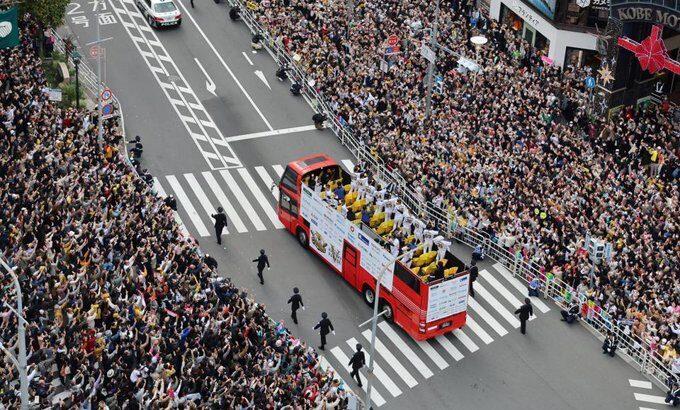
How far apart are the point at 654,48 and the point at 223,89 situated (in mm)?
23400

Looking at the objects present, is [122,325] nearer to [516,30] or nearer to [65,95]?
→ [65,95]

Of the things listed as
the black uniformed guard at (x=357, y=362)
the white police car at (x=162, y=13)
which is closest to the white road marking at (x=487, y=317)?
the black uniformed guard at (x=357, y=362)

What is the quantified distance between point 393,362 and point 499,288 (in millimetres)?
7293

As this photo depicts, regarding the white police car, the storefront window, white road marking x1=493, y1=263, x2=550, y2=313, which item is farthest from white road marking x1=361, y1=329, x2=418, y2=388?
the white police car

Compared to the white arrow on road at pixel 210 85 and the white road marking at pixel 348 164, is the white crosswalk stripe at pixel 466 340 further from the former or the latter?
the white arrow on road at pixel 210 85

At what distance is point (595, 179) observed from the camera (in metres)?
57.4

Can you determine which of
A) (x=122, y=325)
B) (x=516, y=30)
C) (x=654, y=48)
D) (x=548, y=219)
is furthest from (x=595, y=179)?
(x=122, y=325)

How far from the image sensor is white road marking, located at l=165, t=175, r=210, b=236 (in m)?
55.1

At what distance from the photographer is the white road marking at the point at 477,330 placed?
163ft

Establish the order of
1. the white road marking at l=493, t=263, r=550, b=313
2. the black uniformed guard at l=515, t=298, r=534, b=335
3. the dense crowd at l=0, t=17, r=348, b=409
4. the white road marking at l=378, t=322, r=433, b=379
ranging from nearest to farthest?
the dense crowd at l=0, t=17, r=348, b=409
the white road marking at l=378, t=322, r=433, b=379
the black uniformed guard at l=515, t=298, r=534, b=335
the white road marking at l=493, t=263, r=550, b=313

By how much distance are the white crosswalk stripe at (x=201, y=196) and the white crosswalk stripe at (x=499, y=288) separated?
1204 centimetres

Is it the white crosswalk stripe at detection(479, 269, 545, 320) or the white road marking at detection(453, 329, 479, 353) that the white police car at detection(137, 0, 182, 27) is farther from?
the white road marking at detection(453, 329, 479, 353)

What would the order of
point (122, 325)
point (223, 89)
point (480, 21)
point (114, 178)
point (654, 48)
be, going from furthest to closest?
point (480, 21)
point (223, 89)
point (654, 48)
point (114, 178)
point (122, 325)

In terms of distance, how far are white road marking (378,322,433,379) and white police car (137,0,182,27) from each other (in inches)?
1146
